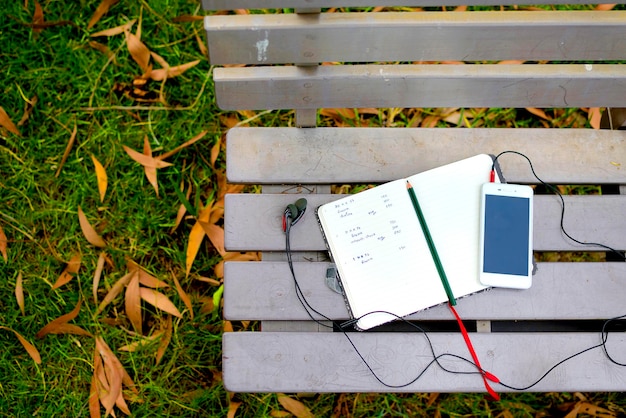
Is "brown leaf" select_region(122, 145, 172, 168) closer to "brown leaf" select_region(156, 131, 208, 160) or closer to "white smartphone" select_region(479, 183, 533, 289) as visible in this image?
"brown leaf" select_region(156, 131, 208, 160)

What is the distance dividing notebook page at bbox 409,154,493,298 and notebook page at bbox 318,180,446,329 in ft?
0.11

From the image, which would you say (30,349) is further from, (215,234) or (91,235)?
(215,234)

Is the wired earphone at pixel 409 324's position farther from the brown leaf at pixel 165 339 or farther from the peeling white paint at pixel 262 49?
the brown leaf at pixel 165 339

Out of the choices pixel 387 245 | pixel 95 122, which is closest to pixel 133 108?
pixel 95 122

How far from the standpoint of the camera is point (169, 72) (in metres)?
1.99

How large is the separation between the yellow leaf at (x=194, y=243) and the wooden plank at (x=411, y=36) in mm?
775

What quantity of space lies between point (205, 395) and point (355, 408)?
0.43 metres

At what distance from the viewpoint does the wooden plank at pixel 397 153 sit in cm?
141

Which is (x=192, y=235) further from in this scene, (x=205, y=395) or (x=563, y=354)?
(x=563, y=354)

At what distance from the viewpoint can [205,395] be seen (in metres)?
1.76

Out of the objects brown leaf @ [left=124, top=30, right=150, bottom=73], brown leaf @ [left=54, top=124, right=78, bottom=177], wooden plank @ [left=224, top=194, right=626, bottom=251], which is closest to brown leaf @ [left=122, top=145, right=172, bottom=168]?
brown leaf @ [left=54, top=124, right=78, bottom=177]

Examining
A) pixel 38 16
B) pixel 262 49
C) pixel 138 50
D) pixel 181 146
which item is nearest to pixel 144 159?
pixel 181 146

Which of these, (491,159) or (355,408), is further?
(355,408)

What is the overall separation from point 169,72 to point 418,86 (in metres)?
0.99
